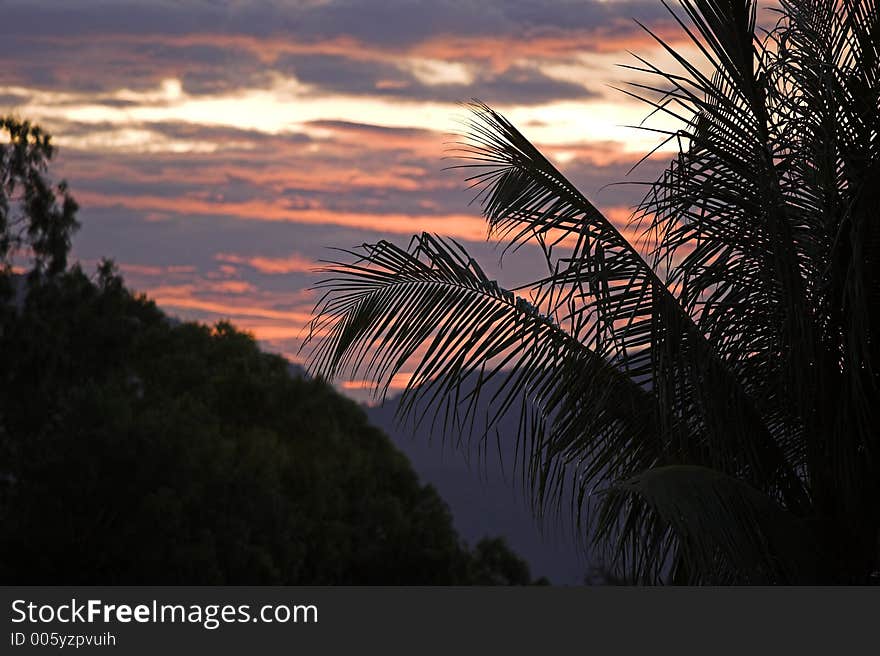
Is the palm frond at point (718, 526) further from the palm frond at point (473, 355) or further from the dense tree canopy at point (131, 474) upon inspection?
the dense tree canopy at point (131, 474)

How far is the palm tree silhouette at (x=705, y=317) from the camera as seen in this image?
18.5 ft

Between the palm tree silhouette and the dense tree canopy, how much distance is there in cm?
1792

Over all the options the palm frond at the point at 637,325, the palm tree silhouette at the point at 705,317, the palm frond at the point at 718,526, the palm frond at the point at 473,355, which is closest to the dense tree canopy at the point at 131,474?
the palm frond at the point at 473,355

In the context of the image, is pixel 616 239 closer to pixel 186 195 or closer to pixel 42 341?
pixel 42 341

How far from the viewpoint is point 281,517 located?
26.5 metres

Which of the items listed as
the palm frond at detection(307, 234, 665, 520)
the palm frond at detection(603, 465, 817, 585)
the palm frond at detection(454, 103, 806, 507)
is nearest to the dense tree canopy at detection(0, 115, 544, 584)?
the palm frond at detection(307, 234, 665, 520)

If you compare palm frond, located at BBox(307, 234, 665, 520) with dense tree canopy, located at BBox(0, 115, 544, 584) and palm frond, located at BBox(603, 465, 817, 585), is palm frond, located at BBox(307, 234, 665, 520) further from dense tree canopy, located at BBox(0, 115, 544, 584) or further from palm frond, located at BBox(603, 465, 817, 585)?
dense tree canopy, located at BBox(0, 115, 544, 584)

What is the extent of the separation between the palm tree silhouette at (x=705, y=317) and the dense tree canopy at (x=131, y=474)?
58.8 ft

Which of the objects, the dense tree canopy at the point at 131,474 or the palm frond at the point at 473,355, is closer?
the palm frond at the point at 473,355

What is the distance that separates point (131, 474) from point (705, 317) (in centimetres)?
→ 1966

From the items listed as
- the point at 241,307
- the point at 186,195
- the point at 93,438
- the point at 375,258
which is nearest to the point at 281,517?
the point at 93,438

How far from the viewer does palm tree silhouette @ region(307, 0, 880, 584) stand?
18.5 feet
